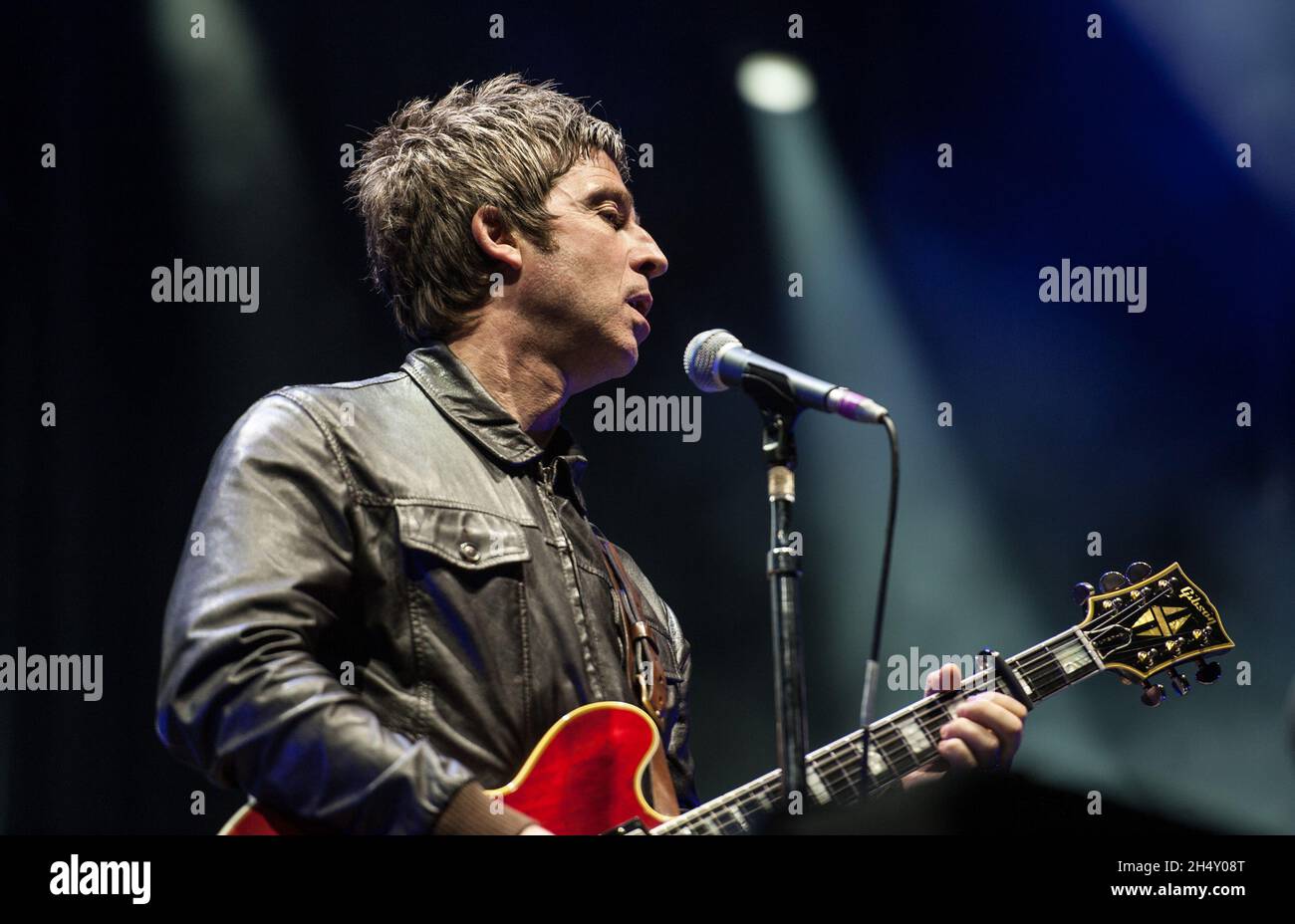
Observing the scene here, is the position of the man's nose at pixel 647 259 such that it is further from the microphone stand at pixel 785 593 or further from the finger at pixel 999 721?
the finger at pixel 999 721

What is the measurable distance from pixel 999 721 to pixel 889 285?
2157 mm

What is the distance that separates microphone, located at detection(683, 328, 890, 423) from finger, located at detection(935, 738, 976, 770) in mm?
809

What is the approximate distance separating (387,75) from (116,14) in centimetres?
86

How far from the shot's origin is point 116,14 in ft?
12.8

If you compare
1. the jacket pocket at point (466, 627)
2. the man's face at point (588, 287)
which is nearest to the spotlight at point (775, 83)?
the man's face at point (588, 287)

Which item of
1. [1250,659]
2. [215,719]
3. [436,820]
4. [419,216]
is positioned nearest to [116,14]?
[419,216]

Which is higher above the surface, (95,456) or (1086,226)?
(1086,226)

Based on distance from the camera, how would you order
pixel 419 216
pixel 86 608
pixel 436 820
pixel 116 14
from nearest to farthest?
pixel 436 820
pixel 419 216
pixel 86 608
pixel 116 14

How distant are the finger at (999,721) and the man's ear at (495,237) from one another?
1.39m

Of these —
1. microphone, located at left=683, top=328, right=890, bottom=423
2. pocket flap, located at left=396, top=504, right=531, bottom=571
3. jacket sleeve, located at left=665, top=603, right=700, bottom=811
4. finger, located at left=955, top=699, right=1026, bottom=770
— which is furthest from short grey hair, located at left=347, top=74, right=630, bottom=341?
finger, located at left=955, top=699, right=1026, bottom=770

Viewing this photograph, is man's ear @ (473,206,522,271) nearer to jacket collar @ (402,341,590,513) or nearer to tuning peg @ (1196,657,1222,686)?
jacket collar @ (402,341,590,513)

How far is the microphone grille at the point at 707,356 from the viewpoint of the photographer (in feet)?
7.12

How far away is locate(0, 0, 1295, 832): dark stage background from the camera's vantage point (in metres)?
3.95
